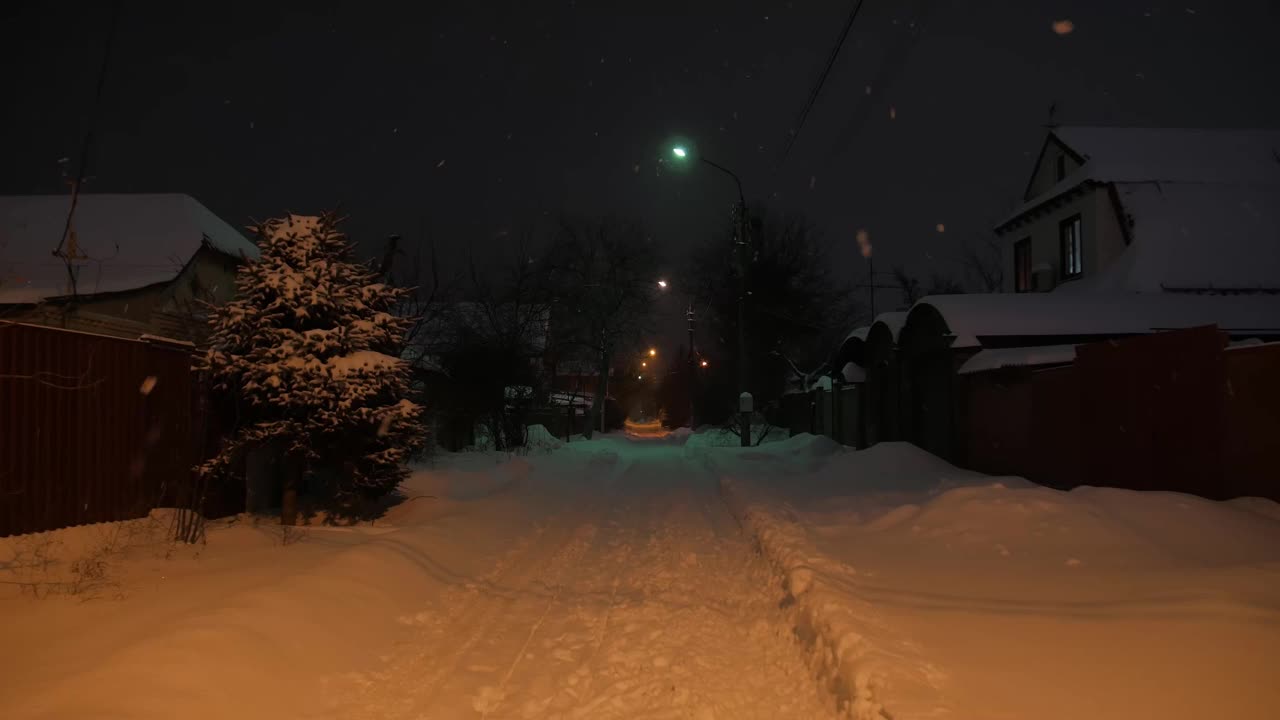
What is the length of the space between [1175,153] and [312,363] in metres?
27.2

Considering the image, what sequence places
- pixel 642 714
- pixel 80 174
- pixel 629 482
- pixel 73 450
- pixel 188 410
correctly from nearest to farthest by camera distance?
pixel 642 714 → pixel 73 450 → pixel 188 410 → pixel 80 174 → pixel 629 482

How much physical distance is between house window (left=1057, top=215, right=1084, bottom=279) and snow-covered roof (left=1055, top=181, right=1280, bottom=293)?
3.13 ft

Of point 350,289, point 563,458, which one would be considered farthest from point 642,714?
point 563,458

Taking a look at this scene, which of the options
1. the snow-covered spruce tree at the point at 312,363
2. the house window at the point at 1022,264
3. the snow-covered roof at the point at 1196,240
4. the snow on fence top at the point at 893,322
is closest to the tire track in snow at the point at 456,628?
the snow-covered spruce tree at the point at 312,363

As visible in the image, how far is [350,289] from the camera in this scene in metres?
9.90

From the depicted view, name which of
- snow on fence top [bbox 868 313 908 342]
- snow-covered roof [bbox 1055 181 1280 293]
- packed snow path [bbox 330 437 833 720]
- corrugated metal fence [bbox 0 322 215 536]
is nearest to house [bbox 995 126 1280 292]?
snow-covered roof [bbox 1055 181 1280 293]

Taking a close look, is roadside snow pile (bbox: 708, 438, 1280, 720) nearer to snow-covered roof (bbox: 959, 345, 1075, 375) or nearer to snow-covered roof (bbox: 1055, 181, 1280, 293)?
snow-covered roof (bbox: 959, 345, 1075, 375)

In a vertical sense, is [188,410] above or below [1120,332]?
below

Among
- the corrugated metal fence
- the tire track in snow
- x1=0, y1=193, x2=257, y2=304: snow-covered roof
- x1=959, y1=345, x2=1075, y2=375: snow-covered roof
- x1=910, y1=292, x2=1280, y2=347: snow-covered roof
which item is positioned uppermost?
x1=0, y1=193, x2=257, y2=304: snow-covered roof

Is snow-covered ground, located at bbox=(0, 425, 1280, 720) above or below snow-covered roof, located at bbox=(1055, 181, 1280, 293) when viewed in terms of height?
below

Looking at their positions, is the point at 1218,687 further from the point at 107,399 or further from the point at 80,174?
the point at 80,174

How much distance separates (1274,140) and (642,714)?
30.8 meters

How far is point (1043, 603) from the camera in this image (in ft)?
19.4

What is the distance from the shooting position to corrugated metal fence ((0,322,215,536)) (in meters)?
7.02
